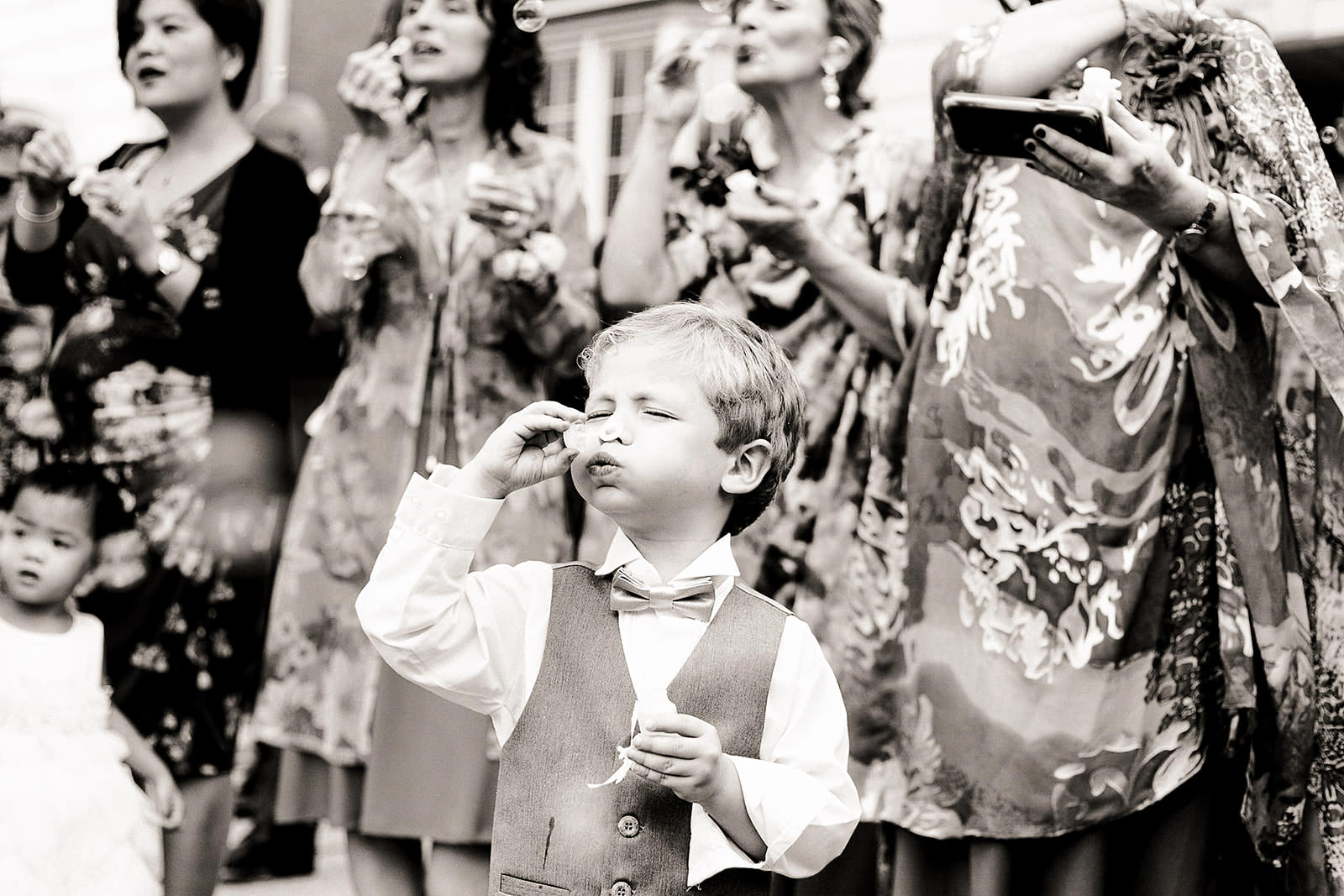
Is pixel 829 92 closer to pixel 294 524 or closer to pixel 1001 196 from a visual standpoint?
pixel 1001 196

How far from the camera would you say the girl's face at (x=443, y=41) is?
11.6ft

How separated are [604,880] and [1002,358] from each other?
1095mm

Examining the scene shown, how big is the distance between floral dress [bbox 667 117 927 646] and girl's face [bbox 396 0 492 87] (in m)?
0.67

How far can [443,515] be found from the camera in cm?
213

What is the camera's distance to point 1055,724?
253 cm

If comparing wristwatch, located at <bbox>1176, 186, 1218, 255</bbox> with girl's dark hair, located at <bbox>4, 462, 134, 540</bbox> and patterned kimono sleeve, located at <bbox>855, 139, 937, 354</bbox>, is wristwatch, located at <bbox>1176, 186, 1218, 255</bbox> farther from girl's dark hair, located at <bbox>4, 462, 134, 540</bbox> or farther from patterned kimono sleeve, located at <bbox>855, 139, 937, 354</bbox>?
girl's dark hair, located at <bbox>4, 462, 134, 540</bbox>

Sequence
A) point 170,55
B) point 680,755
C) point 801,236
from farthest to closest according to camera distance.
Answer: point 170,55 → point 801,236 → point 680,755

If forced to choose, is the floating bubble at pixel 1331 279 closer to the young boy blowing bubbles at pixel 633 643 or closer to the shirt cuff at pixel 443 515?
the young boy blowing bubbles at pixel 633 643

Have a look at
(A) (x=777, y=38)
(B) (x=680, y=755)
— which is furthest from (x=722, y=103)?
(B) (x=680, y=755)

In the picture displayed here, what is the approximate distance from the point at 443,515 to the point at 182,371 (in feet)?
5.21

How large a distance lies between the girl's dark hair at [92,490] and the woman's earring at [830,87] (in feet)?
5.82

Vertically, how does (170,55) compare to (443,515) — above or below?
above

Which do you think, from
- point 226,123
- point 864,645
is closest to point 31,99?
point 226,123

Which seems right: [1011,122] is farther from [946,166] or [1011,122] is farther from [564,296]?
[564,296]
